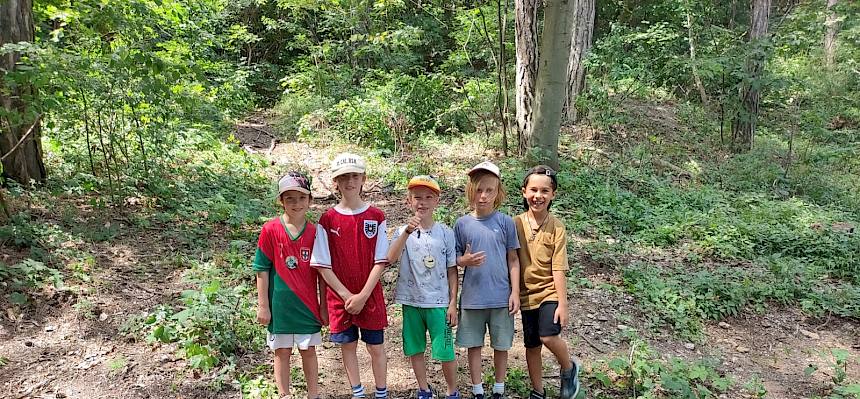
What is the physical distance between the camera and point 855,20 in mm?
12133

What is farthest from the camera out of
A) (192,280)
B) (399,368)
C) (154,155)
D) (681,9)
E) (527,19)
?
(681,9)

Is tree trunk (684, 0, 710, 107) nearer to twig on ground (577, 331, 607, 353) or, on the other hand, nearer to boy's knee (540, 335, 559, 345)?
twig on ground (577, 331, 607, 353)

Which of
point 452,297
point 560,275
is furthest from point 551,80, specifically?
point 452,297

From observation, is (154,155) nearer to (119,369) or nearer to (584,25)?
(119,369)

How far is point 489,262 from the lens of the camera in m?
3.41

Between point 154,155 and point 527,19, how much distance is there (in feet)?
20.5

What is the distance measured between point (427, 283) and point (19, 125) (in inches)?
193

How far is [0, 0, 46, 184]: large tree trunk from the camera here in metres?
5.81

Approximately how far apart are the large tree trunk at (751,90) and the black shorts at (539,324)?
9.49m

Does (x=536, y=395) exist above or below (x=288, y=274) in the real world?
below

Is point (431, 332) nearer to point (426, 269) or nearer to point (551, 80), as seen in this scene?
point (426, 269)

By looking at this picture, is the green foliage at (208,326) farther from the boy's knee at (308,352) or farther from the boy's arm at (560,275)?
the boy's arm at (560,275)

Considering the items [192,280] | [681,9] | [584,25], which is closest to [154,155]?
[192,280]

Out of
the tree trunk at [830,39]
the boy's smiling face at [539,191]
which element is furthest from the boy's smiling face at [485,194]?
the tree trunk at [830,39]
